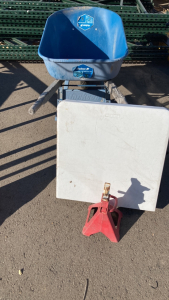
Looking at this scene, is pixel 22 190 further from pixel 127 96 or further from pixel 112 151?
pixel 127 96

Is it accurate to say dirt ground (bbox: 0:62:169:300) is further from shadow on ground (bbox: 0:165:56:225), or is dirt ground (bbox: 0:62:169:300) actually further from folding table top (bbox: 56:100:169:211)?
folding table top (bbox: 56:100:169:211)

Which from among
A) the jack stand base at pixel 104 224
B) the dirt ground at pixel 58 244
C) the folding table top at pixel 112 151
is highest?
the folding table top at pixel 112 151

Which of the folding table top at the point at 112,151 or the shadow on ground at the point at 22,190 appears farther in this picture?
the shadow on ground at the point at 22,190

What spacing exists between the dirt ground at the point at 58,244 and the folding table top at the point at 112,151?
0.86ft

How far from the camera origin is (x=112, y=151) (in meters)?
2.72

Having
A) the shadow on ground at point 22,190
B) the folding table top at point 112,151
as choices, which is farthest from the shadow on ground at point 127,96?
the folding table top at point 112,151

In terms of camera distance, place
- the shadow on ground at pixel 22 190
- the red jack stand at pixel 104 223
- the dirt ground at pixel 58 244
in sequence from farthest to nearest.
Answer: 1. the shadow on ground at pixel 22 190
2. the red jack stand at pixel 104 223
3. the dirt ground at pixel 58 244

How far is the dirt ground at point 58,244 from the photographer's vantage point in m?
2.40

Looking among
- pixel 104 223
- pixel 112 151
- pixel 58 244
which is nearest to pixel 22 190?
pixel 58 244

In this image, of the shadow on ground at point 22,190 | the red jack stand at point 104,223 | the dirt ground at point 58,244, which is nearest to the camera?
the dirt ground at point 58,244

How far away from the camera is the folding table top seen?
2.50 meters

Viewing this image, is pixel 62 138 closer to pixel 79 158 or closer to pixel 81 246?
pixel 79 158

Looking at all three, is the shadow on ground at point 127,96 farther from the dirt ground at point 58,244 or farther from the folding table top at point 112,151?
the folding table top at point 112,151

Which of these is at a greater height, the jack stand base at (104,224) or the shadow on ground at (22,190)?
the jack stand base at (104,224)
